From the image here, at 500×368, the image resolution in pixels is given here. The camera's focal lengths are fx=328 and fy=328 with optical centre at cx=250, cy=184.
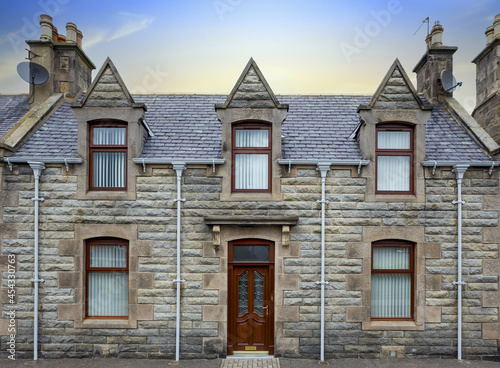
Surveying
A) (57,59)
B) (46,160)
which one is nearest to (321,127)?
(46,160)

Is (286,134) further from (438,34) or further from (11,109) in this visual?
(11,109)

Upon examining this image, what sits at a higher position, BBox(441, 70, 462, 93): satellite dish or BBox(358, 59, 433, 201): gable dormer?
BBox(441, 70, 462, 93): satellite dish

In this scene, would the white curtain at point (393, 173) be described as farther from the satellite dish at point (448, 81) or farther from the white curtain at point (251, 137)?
the satellite dish at point (448, 81)

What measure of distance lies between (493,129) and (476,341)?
6768 mm

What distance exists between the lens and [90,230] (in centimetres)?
908

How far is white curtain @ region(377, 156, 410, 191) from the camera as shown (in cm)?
937

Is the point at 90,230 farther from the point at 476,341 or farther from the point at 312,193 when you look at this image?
the point at 476,341

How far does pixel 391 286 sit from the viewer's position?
9289mm

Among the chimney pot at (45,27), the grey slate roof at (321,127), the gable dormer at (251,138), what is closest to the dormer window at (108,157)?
the gable dormer at (251,138)

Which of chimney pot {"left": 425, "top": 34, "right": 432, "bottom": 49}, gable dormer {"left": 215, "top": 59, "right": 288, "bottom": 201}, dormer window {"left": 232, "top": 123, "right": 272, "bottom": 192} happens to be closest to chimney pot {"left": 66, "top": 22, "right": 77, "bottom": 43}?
gable dormer {"left": 215, "top": 59, "right": 288, "bottom": 201}

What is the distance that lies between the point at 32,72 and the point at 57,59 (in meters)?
1.09

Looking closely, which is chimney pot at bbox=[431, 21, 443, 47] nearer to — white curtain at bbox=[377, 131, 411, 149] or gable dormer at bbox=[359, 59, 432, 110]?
gable dormer at bbox=[359, 59, 432, 110]

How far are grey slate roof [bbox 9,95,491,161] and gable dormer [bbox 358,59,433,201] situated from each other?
580mm

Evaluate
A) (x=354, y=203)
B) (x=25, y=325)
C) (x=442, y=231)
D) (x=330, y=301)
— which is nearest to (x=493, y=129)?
(x=442, y=231)
